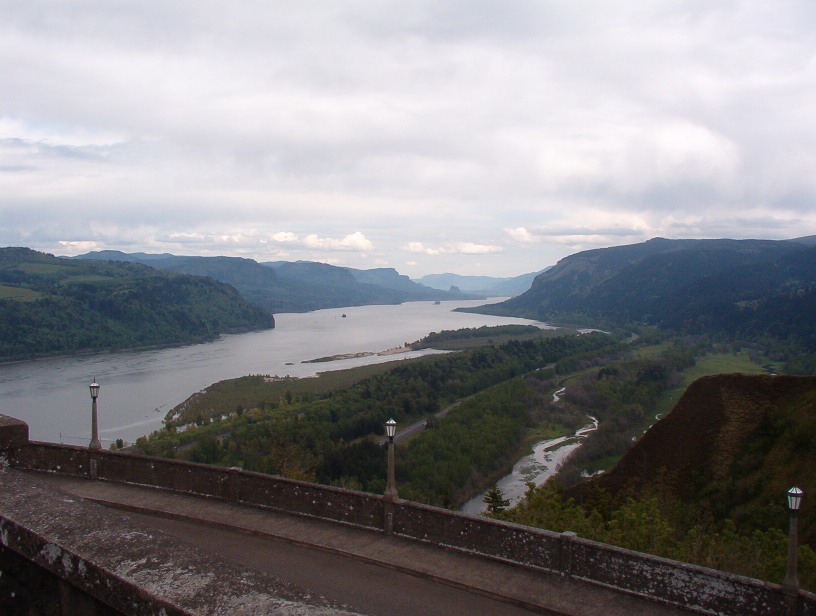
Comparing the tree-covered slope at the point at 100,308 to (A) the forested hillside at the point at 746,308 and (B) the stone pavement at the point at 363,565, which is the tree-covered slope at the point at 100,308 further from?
(B) the stone pavement at the point at 363,565

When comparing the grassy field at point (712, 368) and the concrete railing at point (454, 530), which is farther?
the grassy field at point (712, 368)

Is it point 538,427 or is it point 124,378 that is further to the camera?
point 124,378

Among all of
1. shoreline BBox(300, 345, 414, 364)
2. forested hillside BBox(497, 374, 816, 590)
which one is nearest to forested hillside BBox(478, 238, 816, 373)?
Result: shoreline BBox(300, 345, 414, 364)

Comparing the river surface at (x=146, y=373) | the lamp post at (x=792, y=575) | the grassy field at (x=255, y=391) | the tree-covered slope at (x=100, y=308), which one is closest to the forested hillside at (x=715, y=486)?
the lamp post at (x=792, y=575)

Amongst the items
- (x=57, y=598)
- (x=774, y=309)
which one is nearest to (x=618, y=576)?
(x=57, y=598)

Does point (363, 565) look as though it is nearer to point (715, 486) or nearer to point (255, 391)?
point (715, 486)

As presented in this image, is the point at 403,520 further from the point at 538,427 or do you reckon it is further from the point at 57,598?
the point at 538,427
